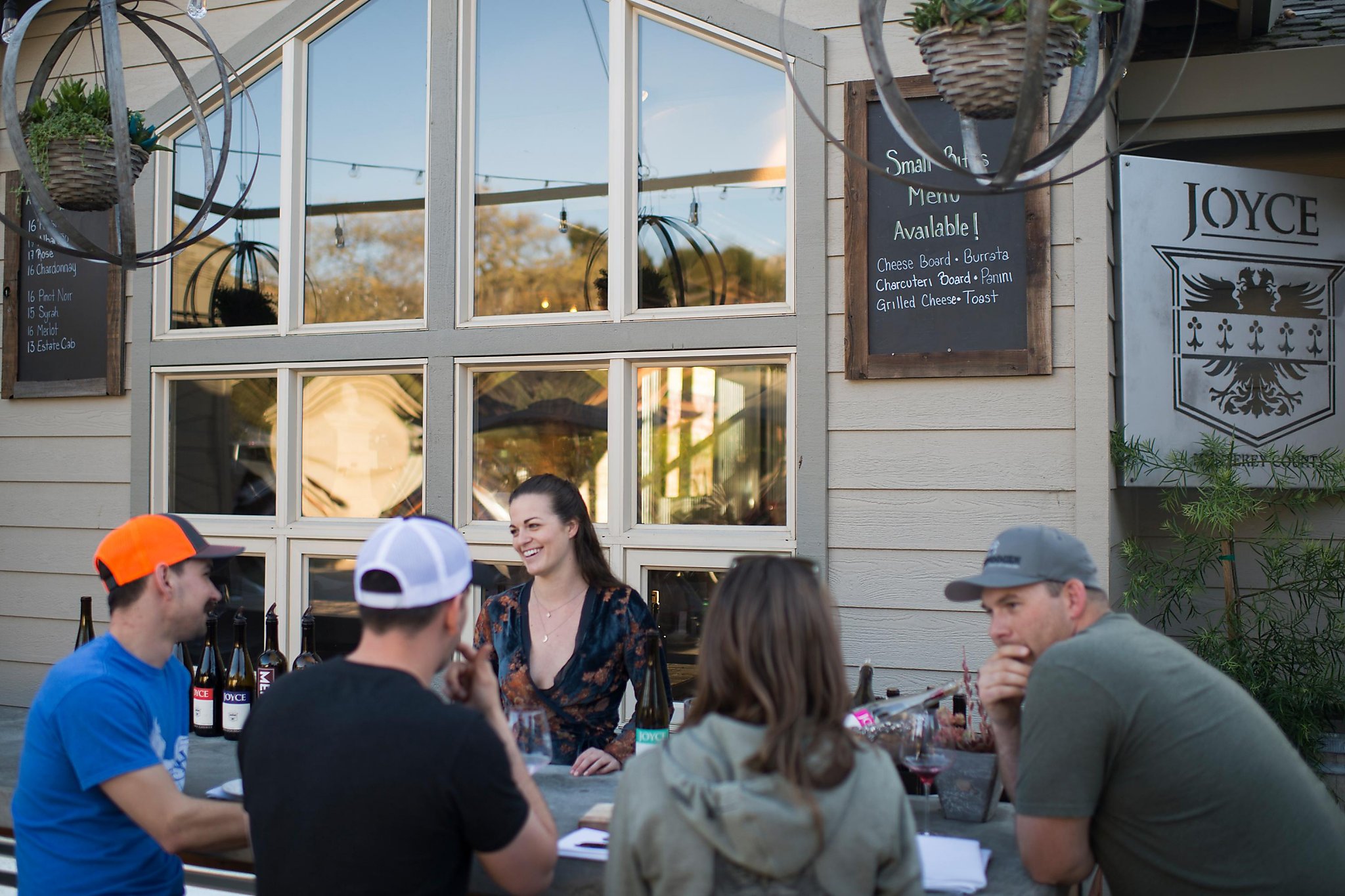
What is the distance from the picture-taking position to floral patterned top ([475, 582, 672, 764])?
258 cm

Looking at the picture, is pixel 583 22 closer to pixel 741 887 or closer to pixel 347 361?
pixel 347 361

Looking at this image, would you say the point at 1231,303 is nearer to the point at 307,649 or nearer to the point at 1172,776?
the point at 1172,776

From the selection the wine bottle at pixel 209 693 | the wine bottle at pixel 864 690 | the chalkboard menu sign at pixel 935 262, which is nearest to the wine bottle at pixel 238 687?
the wine bottle at pixel 209 693

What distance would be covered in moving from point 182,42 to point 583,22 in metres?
1.47

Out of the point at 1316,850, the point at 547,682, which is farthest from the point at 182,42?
the point at 1316,850

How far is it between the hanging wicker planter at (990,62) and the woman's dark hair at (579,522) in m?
1.34

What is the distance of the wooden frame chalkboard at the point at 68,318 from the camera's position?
12.5 feet

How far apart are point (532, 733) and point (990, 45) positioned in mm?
1443

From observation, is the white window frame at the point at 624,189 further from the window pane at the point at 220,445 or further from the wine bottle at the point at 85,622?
the wine bottle at the point at 85,622

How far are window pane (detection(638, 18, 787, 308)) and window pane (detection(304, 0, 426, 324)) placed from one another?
0.80 metres

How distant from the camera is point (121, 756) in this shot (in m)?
1.75

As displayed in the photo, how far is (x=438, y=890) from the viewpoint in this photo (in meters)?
1.44

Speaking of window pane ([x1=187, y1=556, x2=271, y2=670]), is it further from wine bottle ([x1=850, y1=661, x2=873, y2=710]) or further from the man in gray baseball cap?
the man in gray baseball cap

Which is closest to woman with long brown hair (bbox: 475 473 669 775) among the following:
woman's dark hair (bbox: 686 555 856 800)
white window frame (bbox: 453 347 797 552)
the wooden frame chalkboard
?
white window frame (bbox: 453 347 797 552)
